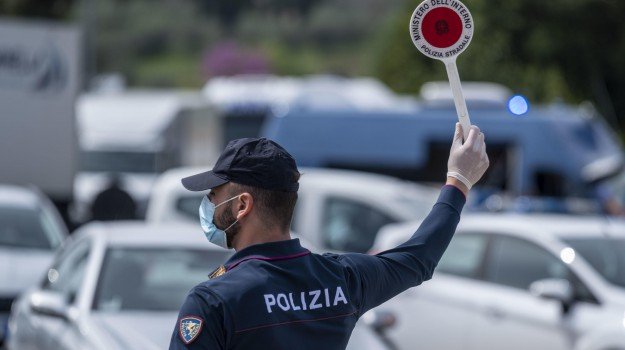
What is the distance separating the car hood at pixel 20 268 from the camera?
11.6 metres

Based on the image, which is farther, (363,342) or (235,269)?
(363,342)

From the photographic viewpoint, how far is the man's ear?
3.42m

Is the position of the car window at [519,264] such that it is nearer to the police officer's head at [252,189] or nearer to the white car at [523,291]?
the white car at [523,291]


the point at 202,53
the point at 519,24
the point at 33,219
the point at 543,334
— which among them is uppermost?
the point at 519,24

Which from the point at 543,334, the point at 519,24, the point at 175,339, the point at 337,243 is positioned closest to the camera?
the point at 175,339

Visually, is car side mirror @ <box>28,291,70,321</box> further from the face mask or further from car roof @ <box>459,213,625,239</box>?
the face mask

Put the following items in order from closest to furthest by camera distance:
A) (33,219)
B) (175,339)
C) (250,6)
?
(175,339) → (33,219) → (250,6)

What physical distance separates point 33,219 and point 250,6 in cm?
2524

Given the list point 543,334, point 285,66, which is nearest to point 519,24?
point 543,334

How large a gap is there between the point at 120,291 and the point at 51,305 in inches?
15.5

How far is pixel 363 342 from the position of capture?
720cm

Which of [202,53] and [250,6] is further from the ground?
[250,6]

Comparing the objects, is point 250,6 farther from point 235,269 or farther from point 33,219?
point 235,269

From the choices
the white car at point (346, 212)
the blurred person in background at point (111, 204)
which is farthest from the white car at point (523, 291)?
the blurred person in background at point (111, 204)
